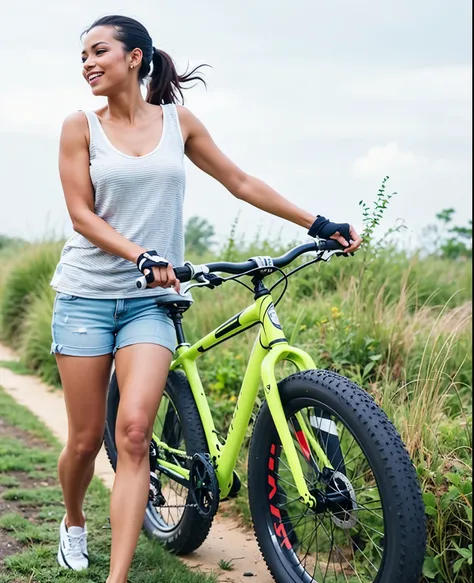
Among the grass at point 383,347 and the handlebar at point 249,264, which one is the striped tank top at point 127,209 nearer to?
the handlebar at point 249,264

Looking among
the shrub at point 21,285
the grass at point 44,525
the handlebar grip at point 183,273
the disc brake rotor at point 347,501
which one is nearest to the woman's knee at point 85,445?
the grass at point 44,525

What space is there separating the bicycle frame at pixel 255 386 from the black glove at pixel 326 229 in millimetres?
355

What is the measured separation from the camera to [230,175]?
383 centimetres

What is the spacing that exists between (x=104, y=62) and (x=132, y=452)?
1540mm

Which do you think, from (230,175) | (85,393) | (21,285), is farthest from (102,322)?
(21,285)

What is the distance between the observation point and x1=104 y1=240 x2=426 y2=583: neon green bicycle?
9.32 ft

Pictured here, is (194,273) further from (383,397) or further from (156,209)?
(383,397)

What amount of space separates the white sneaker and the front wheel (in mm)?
909

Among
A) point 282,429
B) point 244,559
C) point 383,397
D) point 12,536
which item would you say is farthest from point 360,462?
point 12,536

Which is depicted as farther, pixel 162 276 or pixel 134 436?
pixel 134 436

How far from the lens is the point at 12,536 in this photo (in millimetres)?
4254

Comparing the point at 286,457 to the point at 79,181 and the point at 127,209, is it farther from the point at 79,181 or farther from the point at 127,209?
the point at 79,181

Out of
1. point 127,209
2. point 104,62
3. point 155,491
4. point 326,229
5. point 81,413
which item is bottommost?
point 155,491

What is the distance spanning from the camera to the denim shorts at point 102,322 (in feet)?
11.4
